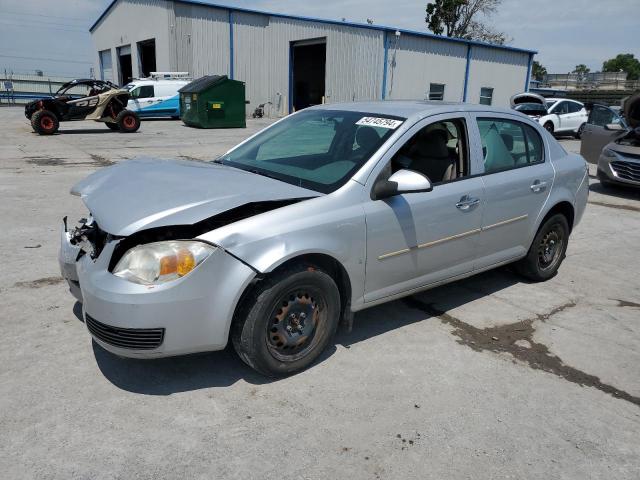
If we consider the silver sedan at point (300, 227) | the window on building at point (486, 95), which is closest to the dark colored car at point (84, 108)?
the silver sedan at point (300, 227)

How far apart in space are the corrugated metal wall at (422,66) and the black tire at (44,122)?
15019 millimetres

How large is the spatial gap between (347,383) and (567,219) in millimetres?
3104

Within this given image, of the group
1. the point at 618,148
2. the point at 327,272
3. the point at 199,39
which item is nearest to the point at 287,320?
the point at 327,272

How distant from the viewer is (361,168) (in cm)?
334

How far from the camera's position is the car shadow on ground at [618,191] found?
9969mm

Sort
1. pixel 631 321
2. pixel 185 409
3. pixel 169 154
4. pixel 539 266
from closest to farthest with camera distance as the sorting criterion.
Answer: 1. pixel 185 409
2. pixel 631 321
3. pixel 539 266
4. pixel 169 154

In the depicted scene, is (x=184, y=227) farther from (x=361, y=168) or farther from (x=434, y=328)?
(x=434, y=328)

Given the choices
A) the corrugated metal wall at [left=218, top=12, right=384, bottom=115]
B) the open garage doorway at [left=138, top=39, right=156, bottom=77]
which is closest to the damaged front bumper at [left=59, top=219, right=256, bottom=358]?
the corrugated metal wall at [left=218, top=12, right=384, bottom=115]

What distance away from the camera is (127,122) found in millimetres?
17906

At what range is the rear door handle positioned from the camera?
441 centimetres

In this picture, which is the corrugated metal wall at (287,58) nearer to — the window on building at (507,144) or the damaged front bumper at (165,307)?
the window on building at (507,144)

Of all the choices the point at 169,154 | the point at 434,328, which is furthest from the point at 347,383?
the point at 169,154

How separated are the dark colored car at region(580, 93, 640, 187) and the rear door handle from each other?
629cm

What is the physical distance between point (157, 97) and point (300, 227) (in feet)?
73.0
